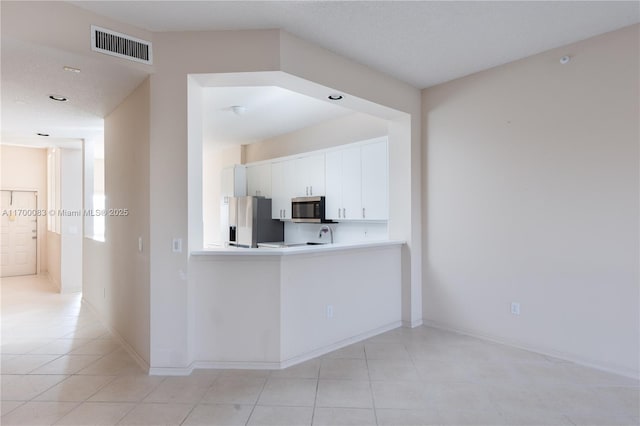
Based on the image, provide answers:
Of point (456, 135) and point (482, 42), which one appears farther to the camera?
point (456, 135)

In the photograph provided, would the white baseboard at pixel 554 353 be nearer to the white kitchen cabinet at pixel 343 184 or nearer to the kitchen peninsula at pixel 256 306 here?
the kitchen peninsula at pixel 256 306

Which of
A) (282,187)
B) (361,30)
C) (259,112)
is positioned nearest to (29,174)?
(282,187)

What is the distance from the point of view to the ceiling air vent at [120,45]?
8.48 ft

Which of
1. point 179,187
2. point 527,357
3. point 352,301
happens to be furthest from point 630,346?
point 179,187

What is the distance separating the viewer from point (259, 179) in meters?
6.54

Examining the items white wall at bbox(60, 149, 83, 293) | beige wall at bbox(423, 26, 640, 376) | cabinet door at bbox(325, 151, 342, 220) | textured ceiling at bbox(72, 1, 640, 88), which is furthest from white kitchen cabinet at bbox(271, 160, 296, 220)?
white wall at bbox(60, 149, 83, 293)

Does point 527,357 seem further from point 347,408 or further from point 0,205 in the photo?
point 0,205

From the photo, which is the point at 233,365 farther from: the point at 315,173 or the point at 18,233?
the point at 18,233

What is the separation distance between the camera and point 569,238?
318 centimetres

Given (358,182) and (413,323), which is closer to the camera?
(413,323)

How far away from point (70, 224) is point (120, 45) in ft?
15.3

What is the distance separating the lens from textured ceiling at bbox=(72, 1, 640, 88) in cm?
257

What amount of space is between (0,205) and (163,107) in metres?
6.93

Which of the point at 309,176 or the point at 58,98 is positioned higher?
the point at 58,98
